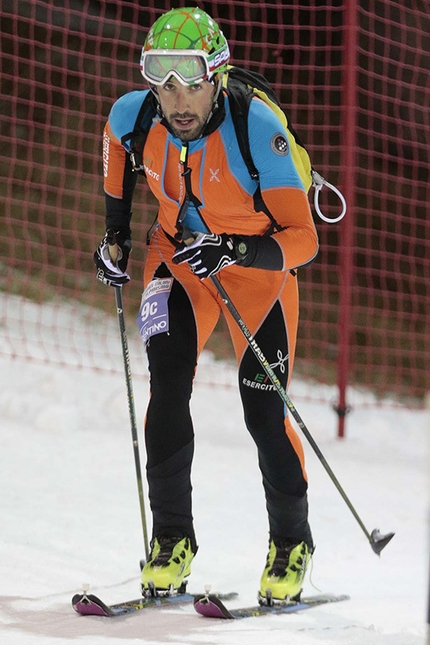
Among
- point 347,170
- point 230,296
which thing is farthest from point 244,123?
point 347,170

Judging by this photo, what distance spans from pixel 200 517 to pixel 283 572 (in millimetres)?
A: 1421

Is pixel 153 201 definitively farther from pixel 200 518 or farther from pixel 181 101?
pixel 181 101

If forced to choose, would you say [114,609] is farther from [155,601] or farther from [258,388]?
[258,388]

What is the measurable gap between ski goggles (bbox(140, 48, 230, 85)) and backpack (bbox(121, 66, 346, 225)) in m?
0.17

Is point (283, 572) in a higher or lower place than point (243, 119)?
lower

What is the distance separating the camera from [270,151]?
2920 millimetres

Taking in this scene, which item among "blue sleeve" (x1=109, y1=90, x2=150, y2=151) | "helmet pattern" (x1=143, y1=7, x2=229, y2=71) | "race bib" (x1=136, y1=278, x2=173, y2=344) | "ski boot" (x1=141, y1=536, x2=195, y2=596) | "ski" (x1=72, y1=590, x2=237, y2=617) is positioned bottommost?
"ski" (x1=72, y1=590, x2=237, y2=617)

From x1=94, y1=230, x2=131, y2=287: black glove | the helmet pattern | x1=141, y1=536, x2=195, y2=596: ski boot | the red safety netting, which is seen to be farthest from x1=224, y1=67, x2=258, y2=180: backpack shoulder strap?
the red safety netting

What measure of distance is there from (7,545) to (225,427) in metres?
2.50

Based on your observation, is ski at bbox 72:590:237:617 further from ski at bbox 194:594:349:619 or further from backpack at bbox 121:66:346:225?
backpack at bbox 121:66:346:225

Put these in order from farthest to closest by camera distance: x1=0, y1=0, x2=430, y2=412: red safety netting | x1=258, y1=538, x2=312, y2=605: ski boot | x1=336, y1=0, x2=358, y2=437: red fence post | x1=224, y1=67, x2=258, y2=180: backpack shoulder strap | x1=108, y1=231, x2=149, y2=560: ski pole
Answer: x1=0, y1=0, x2=430, y2=412: red safety netting
x1=336, y1=0, x2=358, y2=437: red fence post
x1=108, y1=231, x2=149, y2=560: ski pole
x1=258, y1=538, x2=312, y2=605: ski boot
x1=224, y1=67, x2=258, y2=180: backpack shoulder strap

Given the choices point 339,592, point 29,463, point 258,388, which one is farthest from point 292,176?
point 29,463

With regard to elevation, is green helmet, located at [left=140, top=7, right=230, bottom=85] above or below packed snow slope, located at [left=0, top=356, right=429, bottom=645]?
above

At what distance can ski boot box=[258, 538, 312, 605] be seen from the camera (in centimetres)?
322
